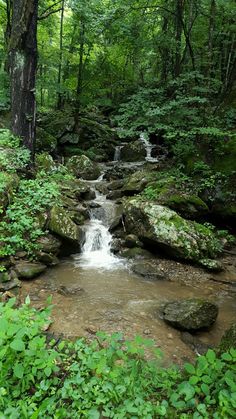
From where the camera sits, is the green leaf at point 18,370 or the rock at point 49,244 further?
the rock at point 49,244

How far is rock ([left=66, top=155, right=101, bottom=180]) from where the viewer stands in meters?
12.3

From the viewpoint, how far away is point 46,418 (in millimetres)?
2232

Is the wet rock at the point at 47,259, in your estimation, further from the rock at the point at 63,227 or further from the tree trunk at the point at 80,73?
the tree trunk at the point at 80,73

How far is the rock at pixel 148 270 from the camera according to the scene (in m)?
6.62

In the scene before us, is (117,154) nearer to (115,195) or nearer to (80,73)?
(80,73)

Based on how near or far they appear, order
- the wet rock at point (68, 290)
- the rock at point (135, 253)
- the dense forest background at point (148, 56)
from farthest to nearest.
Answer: the dense forest background at point (148, 56), the rock at point (135, 253), the wet rock at point (68, 290)

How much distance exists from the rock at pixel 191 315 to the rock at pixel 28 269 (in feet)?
8.49

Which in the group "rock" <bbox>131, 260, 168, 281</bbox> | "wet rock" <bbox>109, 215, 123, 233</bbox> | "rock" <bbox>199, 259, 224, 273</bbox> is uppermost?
"wet rock" <bbox>109, 215, 123, 233</bbox>

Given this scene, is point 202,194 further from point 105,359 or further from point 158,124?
point 105,359

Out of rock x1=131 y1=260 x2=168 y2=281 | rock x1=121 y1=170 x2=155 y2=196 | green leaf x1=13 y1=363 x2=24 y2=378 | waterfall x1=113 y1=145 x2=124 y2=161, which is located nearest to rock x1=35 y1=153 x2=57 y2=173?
rock x1=121 y1=170 x2=155 y2=196

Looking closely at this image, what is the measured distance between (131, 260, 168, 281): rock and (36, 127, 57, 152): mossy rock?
8.11 m

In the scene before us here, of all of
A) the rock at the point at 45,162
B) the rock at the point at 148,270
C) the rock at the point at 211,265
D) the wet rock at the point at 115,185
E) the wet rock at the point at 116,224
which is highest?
the rock at the point at 45,162

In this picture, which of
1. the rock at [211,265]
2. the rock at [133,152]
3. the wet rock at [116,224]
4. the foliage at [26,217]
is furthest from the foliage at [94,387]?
the rock at [133,152]

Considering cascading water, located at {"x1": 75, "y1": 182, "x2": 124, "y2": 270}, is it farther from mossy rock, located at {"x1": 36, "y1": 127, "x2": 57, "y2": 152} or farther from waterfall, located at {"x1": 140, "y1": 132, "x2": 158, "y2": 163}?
waterfall, located at {"x1": 140, "y1": 132, "x2": 158, "y2": 163}
